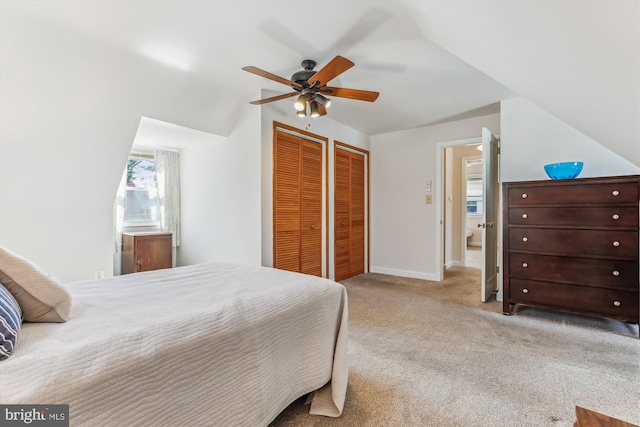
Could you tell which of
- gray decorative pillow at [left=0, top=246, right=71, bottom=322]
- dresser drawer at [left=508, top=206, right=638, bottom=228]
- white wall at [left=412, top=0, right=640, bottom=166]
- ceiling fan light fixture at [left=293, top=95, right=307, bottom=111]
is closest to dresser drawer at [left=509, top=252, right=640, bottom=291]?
dresser drawer at [left=508, top=206, right=638, bottom=228]

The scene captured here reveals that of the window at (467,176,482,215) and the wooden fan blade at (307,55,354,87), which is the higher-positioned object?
the wooden fan blade at (307,55,354,87)

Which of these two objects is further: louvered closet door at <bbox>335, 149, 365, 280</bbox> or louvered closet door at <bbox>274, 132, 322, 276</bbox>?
louvered closet door at <bbox>335, 149, 365, 280</bbox>

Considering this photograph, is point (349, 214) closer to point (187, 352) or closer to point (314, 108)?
point (314, 108)

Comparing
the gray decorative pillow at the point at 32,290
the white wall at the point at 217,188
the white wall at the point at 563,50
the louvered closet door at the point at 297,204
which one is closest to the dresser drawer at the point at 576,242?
the white wall at the point at 563,50

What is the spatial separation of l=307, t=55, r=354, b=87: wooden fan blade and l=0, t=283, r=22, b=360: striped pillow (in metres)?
2.02

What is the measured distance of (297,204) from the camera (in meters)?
3.88

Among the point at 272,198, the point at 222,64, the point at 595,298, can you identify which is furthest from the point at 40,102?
the point at 595,298

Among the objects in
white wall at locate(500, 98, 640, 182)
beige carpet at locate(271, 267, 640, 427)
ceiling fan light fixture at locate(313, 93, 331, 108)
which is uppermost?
ceiling fan light fixture at locate(313, 93, 331, 108)

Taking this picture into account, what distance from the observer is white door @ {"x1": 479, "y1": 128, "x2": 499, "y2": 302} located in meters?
3.41

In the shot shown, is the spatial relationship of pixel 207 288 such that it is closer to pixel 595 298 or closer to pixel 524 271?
pixel 524 271

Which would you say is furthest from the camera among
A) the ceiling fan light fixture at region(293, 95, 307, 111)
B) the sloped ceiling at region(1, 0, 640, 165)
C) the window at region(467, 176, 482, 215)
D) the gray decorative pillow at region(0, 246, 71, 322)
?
the window at region(467, 176, 482, 215)

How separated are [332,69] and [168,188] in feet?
10.6

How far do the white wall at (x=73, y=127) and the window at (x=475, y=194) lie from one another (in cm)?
755

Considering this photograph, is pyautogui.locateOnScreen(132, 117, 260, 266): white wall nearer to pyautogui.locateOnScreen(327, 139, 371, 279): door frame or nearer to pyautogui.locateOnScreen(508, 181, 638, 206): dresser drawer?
pyautogui.locateOnScreen(327, 139, 371, 279): door frame
